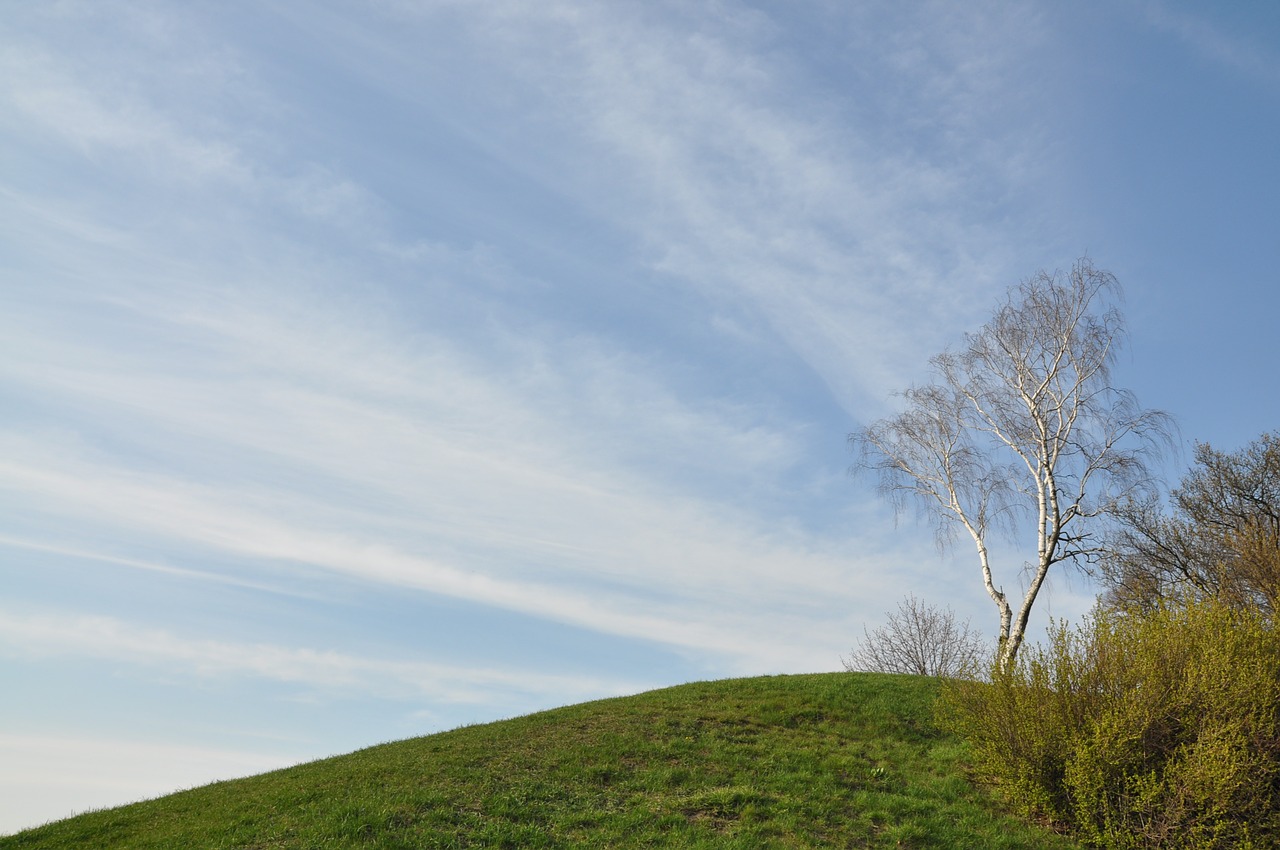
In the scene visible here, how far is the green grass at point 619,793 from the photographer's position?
13875 mm

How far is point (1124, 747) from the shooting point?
14055mm

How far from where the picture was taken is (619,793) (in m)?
15.7

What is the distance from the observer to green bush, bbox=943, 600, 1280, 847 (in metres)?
13.6

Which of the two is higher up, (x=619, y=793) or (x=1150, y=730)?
(x=1150, y=730)

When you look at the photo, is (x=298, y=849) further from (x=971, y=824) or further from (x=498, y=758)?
(x=971, y=824)

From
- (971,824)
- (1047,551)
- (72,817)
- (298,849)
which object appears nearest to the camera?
(298,849)

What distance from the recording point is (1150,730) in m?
14.2

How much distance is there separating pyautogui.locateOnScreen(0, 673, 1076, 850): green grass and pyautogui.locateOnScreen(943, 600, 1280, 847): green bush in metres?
1.13

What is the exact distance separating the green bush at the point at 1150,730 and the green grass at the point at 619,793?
3.70ft

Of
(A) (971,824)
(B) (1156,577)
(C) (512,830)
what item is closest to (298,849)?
(C) (512,830)

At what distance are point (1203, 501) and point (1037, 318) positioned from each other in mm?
10355

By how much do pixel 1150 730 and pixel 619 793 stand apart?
389 inches

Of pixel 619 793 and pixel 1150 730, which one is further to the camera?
pixel 619 793

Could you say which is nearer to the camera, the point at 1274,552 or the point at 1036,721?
the point at 1036,721
